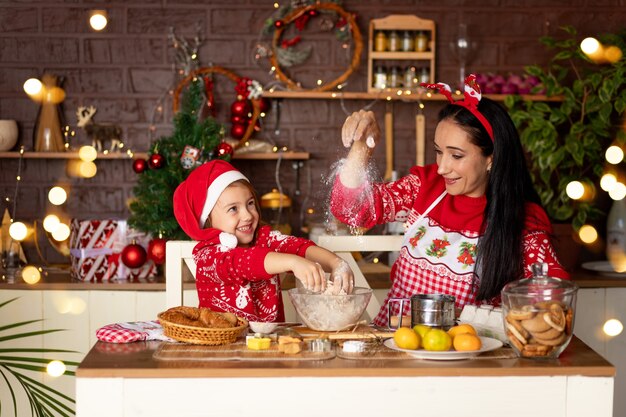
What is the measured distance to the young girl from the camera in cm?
211

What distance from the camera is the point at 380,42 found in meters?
3.65

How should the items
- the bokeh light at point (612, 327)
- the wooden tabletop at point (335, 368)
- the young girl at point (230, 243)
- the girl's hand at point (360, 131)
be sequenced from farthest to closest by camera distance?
1. the bokeh light at point (612, 327)
2. the girl's hand at point (360, 131)
3. the young girl at point (230, 243)
4. the wooden tabletop at point (335, 368)

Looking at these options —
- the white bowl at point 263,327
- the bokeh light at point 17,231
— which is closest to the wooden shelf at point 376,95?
the bokeh light at point 17,231

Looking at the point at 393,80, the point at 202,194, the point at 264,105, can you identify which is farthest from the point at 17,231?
the point at 393,80

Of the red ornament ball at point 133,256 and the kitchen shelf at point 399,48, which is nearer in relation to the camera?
the red ornament ball at point 133,256

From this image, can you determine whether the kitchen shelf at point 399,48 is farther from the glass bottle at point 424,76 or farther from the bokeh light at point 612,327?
the bokeh light at point 612,327

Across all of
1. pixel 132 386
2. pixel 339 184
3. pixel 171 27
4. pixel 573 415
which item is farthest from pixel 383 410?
pixel 171 27

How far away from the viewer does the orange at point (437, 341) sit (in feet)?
5.49

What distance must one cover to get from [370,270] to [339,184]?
1.03 m

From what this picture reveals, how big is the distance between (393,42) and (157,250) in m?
1.33

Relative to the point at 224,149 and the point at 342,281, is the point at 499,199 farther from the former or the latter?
the point at 224,149

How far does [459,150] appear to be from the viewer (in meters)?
2.25

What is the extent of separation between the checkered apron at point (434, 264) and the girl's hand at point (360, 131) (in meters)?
0.28

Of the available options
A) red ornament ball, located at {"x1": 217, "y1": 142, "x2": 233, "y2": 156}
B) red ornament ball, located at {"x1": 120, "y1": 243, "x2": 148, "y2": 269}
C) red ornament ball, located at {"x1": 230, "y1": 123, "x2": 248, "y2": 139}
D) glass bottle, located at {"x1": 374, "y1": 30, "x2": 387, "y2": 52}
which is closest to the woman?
red ornament ball, located at {"x1": 217, "y1": 142, "x2": 233, "y2": 156}
